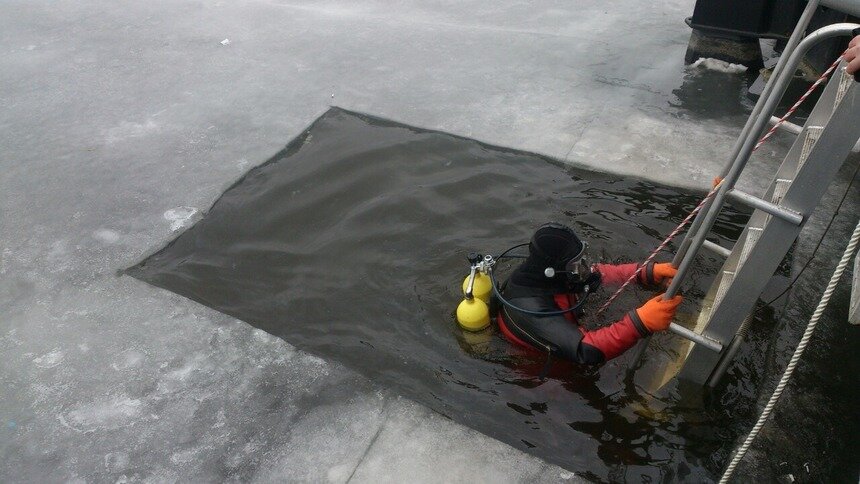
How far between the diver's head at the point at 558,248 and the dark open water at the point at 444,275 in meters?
0.71

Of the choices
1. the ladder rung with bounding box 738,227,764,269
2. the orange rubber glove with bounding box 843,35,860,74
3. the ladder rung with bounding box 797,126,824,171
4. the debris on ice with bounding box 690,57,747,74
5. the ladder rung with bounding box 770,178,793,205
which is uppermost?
the orange rubber glove with bounding box 843,35,860,74

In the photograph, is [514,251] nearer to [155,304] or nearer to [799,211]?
[799,211]

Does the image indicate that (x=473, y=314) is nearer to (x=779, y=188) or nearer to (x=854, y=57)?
(x=779, y=188)

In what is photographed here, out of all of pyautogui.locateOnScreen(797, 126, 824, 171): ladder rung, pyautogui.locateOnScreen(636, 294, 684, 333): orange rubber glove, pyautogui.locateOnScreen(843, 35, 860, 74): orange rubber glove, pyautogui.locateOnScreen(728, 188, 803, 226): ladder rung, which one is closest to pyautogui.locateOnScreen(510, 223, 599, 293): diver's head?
pyautogui.locateOnScreen(636, 294, 684, 333): orange rubber glove

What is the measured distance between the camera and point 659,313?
316 centimetres

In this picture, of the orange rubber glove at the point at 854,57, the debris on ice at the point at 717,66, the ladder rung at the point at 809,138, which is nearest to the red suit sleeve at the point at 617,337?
the ladder rung at the point at 809,138

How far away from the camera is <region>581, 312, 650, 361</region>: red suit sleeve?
10.8 ft

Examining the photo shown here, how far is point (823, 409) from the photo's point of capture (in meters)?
3.25

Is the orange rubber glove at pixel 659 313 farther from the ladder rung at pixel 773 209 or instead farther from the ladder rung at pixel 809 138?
the ladder rung at pixel 809 138

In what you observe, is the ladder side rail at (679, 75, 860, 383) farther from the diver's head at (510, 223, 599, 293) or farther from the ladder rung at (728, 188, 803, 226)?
the diver's head at (510, 223, 599, 293)

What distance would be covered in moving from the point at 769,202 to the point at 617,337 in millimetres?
1046

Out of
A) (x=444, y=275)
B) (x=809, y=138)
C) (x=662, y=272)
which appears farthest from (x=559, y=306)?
(x=809, y=138)

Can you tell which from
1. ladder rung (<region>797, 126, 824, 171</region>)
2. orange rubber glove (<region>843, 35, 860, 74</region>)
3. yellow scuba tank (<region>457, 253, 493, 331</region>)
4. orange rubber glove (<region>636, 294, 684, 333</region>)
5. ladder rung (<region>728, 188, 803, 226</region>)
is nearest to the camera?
orange rubber glove (<region>843, 35, 860, 74</region>)

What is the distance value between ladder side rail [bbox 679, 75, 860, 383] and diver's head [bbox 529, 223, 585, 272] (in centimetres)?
79
